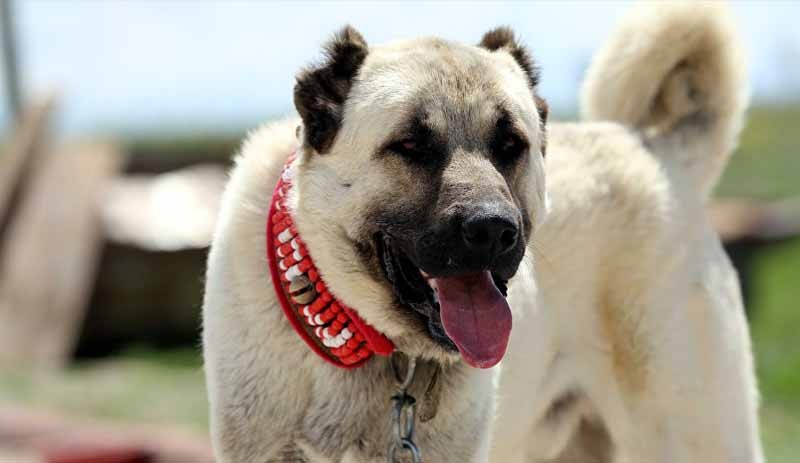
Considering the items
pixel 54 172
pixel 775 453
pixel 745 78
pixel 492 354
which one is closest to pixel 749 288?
pixel 775 453

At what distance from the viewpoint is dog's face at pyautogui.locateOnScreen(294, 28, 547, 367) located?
2.80 m

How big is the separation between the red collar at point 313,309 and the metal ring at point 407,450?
0.25m

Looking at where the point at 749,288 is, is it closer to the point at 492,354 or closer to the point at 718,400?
the point at 718,400

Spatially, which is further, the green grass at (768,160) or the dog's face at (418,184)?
the green grass at (768,160)

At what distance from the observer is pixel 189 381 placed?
8.21 meters

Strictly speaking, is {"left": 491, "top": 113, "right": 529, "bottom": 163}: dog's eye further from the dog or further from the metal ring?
the metal ring

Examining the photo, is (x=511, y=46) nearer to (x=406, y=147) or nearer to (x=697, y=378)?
(x=406, y=147)

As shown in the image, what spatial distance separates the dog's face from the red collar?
0.03m

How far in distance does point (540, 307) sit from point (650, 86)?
3.37 ft

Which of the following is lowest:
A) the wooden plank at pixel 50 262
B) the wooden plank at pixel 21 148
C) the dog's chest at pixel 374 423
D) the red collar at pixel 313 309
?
the wooden plank at pixel 50 262

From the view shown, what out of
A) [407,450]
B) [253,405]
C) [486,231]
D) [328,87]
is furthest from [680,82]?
[253,405]

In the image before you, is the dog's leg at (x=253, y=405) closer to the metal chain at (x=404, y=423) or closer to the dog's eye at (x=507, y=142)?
the metal chain at (x=404, y=423)

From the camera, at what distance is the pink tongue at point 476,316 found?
9.31ft

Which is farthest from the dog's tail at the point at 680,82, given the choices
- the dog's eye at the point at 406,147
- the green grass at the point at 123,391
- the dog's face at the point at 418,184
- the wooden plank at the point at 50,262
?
the wooden plank at the point at 50,262
